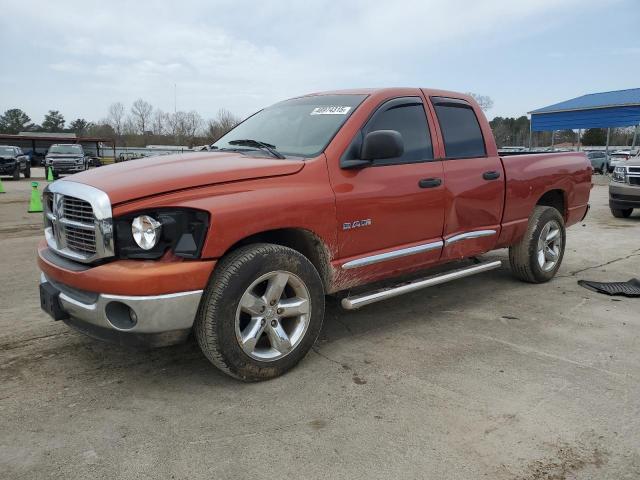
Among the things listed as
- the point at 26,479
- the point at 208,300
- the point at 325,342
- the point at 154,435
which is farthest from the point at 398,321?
the point at 26,479

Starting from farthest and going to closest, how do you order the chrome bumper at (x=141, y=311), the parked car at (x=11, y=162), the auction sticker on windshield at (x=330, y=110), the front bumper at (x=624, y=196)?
1. the parked car at (x=11, y=162)
2. the front bumper at (x=624, y=196)
3. the auction sticker on windshield at (x=330, y=110)
4. the chrome bumper at (x=141, y=311)

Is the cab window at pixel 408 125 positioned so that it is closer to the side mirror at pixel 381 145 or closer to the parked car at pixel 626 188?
the side mirror at pixel 381 145

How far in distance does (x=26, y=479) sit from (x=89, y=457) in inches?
10.5

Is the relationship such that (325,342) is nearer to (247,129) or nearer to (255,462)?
(255,462)

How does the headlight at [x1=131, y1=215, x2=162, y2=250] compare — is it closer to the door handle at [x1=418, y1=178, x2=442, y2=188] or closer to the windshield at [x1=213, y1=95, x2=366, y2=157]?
the windshield at [x1=213, y1=95, x2=366, y2=157]

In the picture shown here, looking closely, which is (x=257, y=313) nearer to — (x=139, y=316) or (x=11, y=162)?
(x=139, y=316)

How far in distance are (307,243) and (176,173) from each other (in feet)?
3.30

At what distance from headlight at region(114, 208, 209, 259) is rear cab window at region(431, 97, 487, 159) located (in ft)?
7.89

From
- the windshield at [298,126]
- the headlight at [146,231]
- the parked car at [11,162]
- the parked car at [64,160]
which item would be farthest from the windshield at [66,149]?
the headlight at [146,231]

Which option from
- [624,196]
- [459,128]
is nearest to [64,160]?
[624,196]

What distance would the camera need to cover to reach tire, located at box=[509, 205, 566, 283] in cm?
542

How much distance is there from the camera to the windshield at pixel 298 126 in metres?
3.82

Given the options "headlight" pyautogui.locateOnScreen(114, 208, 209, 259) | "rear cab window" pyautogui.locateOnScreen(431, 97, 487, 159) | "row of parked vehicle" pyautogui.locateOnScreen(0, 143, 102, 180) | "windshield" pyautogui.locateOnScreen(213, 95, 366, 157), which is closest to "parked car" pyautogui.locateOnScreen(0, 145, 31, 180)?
"row of parked vehicle" pyautogui.locateOnScreen(0, 143, 102, 180)

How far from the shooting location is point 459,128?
15.3ft
